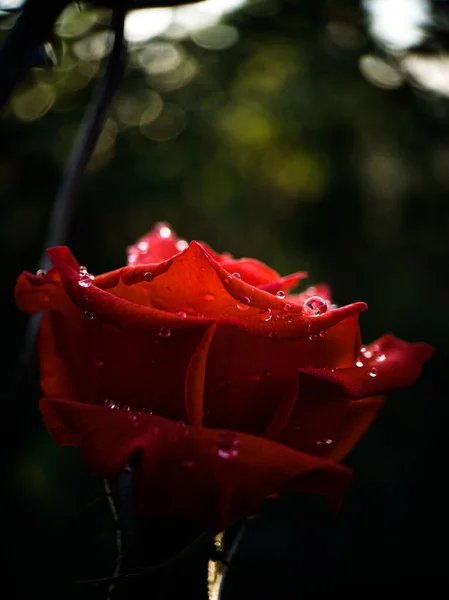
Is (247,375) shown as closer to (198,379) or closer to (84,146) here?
(198,379)

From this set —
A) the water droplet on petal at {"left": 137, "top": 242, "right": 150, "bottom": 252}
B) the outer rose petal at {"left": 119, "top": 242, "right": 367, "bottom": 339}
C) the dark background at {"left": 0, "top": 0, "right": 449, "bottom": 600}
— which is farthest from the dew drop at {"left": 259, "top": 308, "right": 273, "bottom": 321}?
the dark background at {"left": 0, "top": 0, "right": 449, "bottom": 600}

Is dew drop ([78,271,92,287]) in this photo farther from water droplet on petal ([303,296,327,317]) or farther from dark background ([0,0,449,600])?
dark background ([0,0,449,600])

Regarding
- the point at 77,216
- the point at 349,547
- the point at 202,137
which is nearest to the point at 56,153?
the point at 77,216

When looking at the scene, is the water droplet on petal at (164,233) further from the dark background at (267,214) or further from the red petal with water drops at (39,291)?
the dark background at (267,214)

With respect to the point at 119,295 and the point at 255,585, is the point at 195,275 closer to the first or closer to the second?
the point at 119,295

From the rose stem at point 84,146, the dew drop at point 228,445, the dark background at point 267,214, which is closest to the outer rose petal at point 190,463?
the dew drop at point 228,445
